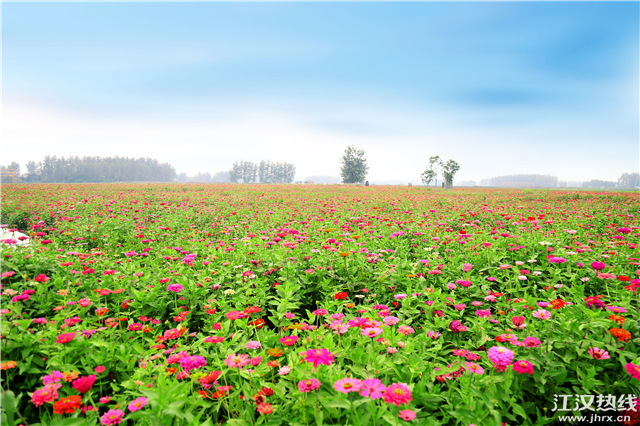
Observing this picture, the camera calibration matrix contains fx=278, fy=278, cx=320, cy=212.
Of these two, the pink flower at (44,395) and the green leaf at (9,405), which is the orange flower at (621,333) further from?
the green leaf at (9,405)

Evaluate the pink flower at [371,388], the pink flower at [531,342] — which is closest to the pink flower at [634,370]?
the pink flower at [531,342]

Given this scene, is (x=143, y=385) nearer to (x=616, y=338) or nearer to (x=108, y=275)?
(x=108, y=275)

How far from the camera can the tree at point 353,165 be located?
63987 millimetres

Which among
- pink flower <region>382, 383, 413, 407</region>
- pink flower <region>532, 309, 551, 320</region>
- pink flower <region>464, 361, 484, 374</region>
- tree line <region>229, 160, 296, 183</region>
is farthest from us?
tree line <region>229, 160, 296, 183</region>

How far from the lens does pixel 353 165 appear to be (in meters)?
64.2

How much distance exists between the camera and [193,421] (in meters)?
1.33

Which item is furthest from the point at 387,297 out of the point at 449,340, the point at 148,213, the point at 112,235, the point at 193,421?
the point at 148,213

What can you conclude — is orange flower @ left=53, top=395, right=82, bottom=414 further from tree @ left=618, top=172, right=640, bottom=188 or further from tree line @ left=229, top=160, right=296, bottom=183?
tree @ left=618, top=172, right=640, bottom=188

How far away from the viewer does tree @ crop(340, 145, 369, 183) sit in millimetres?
63987

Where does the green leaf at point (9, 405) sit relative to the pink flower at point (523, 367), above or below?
below

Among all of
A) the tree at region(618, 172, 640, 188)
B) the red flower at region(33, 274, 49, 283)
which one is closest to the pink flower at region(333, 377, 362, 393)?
the red flower at region(33, 274, 49, 283)

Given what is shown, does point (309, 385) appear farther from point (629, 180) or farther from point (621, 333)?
point (629, 180)

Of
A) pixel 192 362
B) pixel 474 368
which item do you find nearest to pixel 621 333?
pixel 474 368

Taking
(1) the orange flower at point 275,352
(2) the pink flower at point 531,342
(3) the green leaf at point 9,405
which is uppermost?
(2) the pink flower at point 531,342
